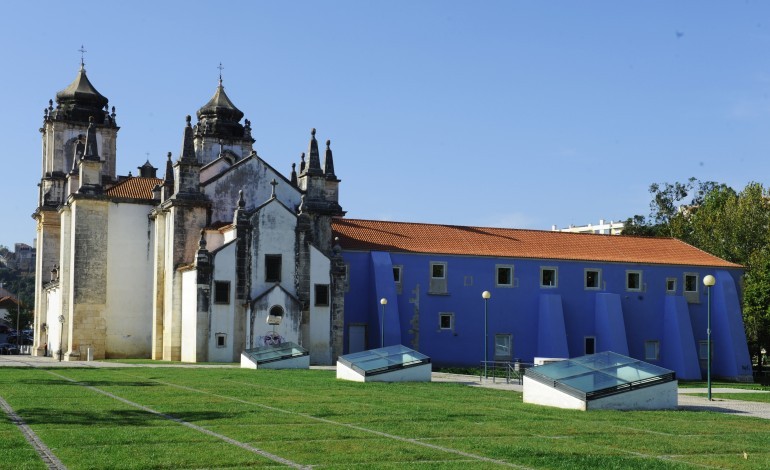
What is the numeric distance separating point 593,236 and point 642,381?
39.0 meters

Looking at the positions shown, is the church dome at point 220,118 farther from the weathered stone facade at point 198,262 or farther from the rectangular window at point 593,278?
the rectangular window at point 593,278

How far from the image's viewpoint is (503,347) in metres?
53.6

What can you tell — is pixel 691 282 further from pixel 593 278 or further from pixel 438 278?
pixel 438 278

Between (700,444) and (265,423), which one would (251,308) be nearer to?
(265,423)

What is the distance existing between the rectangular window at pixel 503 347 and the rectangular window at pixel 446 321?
103 inches

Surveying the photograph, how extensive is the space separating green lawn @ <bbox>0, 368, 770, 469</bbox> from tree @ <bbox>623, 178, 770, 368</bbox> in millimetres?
41547

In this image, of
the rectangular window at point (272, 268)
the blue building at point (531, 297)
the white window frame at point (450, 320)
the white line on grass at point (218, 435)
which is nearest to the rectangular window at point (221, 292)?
the rectangular window at point (272, 268)

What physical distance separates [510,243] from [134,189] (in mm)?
21337

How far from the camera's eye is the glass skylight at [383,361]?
99.3 feet

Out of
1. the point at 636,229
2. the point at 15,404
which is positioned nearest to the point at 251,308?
the point at 15,404

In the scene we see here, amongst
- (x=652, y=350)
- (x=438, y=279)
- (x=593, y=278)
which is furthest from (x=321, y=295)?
(x=652, y=350)

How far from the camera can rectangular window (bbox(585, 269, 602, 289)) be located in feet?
183

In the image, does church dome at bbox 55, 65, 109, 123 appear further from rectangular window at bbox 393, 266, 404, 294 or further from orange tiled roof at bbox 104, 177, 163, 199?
rectangular window at bbox 393, 266, 404, 294

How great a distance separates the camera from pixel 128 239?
5388 centimetres
